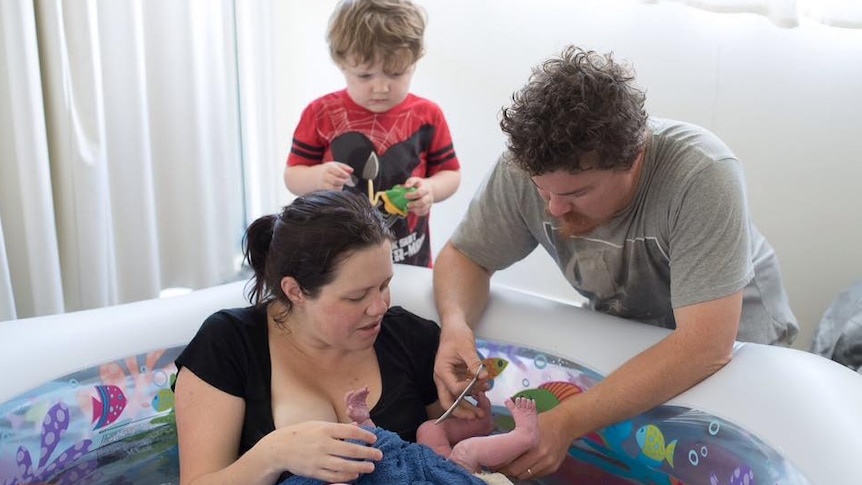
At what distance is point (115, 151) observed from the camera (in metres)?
2.52

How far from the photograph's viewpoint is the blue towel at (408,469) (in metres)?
1.24

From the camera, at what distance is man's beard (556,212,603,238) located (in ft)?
4.84

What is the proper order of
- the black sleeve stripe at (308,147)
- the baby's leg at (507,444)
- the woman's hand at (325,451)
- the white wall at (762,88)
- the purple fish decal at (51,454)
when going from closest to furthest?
1. the woman's hand at (325,451)
2. the baby's leg at (507,444)
3. the purple fish decal at (51,454)
4. the black sleeve stripe at (308,147)
5. the white wall at (762,88)

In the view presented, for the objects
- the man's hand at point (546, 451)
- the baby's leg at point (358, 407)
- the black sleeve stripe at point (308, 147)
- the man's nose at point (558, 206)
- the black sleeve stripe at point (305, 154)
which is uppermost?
the man's nose at point (558, 206)

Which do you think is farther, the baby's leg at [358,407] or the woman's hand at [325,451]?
the baby's leg at [358,407]

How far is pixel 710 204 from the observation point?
1.35 metres

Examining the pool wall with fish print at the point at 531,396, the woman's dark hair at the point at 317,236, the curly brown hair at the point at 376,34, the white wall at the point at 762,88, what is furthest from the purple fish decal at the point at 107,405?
the white wall at the point at 762,88

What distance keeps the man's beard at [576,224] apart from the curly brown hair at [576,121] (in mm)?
168

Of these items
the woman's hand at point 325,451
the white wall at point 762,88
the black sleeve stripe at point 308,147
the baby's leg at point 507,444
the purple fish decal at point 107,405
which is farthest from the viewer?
the white wall at point 762,88

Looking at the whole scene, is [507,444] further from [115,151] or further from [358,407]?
[115,151]

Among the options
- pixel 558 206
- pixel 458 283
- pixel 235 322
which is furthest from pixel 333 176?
pixel 558 206

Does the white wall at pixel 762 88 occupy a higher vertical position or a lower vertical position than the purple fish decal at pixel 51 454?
higher

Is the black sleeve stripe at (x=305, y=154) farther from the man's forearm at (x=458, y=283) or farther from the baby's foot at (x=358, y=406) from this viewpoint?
the baby's foot at (x=358, y=406)

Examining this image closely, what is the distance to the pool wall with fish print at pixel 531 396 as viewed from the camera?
1.37 metres
